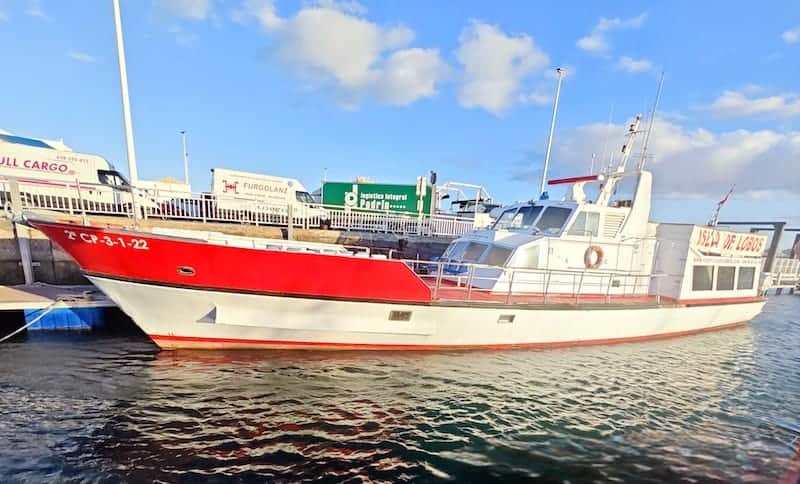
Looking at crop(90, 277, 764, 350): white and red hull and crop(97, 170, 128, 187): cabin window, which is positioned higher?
crop(97, 170, 128, 187): cabin window

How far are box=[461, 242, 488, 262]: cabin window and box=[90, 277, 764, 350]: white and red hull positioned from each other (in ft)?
6.06

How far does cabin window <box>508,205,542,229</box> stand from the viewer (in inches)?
348

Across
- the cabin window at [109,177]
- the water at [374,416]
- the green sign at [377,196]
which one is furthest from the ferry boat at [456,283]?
the green sign at [377,196]

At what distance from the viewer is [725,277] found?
963cm

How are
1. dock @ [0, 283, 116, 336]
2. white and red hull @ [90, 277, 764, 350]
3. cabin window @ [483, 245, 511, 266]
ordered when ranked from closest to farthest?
white and red hull @ [90, 277, 764, 350], dock @ [0, 283, 116, 336], cabin window @ [483, 245, 511, 266]

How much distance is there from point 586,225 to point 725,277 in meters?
5.24

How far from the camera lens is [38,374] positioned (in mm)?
5113

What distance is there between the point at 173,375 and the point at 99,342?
2596 millimetres

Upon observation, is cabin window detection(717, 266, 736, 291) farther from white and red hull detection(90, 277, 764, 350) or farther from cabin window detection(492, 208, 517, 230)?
cabin window detection(492, 208, 517, 230)

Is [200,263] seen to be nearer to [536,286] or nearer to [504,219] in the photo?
[536,286]

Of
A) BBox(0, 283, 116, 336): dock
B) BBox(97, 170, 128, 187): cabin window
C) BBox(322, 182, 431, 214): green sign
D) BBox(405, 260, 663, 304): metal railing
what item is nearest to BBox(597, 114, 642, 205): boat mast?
BBox(405, 260, 663, 304): metal railing

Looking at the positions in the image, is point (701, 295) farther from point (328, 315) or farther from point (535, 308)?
point (328, 315)

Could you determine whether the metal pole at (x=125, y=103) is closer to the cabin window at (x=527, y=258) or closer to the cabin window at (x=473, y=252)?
the cabin window at (x=473, y=252)

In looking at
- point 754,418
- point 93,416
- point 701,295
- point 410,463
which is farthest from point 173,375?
point 701,295
